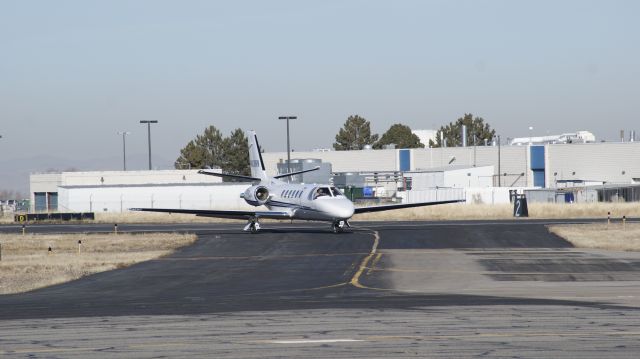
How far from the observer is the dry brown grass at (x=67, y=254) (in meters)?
33.6

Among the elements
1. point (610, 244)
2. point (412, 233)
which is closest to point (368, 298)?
point (610, 244)

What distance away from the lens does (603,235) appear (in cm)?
5203

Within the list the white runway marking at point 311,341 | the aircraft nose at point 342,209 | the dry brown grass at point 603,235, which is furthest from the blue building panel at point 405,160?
the white runway marking at point 311,341

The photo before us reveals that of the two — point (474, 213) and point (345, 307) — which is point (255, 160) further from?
point (345, 307)

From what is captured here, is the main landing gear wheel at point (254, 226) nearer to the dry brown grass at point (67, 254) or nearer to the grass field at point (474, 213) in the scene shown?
the dry brown grass at point (67, 254)

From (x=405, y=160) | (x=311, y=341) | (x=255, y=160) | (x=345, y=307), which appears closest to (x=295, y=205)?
(x=255, y=160)

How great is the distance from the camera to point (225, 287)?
94.6ft

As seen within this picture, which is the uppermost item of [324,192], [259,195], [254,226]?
[324,192]

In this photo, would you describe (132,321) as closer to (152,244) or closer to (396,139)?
(152,244)

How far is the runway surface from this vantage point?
16.1 m

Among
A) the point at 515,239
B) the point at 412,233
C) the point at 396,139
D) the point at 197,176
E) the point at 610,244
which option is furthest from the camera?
the point at 396,139

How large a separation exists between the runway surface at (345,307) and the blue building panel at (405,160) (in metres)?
93.3

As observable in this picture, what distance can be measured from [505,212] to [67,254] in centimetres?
4653

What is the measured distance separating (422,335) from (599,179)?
107591 millimetres
